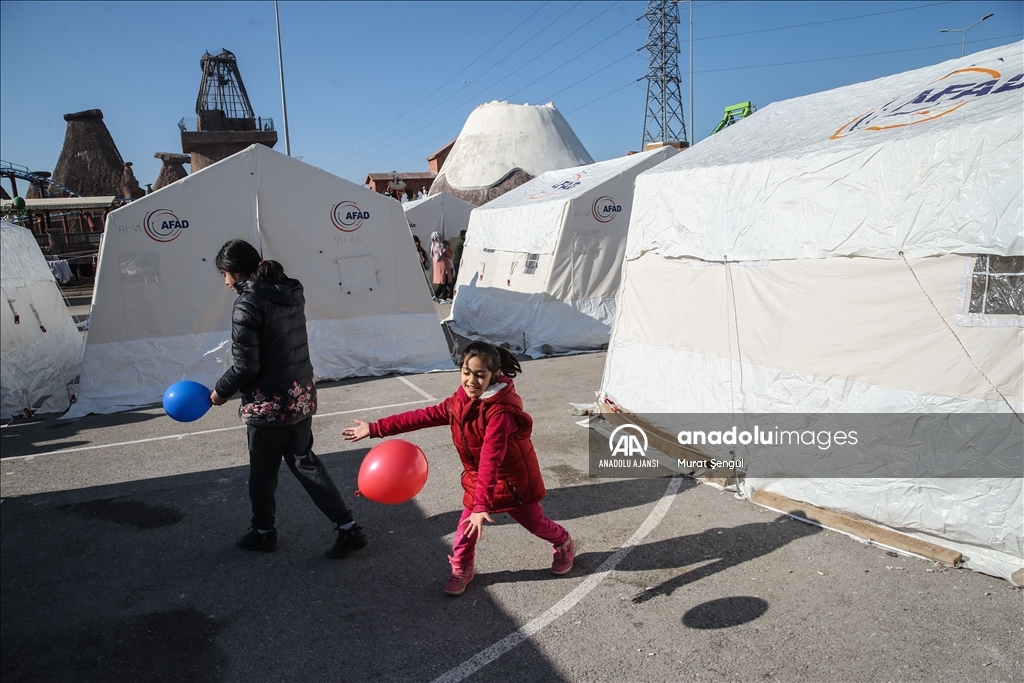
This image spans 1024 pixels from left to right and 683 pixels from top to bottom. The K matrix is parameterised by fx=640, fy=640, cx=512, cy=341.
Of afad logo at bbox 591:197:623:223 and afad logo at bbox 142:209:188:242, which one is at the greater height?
afad logo at bbox 591:197:623:223

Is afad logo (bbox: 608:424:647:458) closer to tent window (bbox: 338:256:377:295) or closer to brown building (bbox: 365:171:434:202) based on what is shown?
tent window (bbox: 338:256:377:295)

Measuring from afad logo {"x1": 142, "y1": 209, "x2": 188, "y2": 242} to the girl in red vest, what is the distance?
6.54 meters

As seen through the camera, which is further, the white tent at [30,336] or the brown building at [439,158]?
the brown building at [439,158]

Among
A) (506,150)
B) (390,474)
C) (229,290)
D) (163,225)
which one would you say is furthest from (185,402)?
(506,150)

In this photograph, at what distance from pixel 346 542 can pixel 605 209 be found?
8.61 metres

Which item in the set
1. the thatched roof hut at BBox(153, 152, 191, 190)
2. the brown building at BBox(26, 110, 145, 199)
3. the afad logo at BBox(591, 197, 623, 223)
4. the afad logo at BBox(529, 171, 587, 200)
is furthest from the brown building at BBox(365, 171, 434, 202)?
the afad logo at BBox(591, 197, 623, 223)

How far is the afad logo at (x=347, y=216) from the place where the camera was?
9.48 m

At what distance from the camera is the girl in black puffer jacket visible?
12.8 feet

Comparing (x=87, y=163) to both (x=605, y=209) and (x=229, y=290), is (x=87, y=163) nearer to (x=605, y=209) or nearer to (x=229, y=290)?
(x=229, y=290)

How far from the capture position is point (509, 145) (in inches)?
1506

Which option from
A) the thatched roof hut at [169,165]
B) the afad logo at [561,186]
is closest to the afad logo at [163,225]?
the afad logo at [561,186]

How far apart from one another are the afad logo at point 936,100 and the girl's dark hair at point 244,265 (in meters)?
4.28

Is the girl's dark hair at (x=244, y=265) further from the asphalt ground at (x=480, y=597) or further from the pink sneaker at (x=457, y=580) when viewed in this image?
the pink sneaker at (x=457, y=580)

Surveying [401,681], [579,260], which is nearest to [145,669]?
[401,681]
